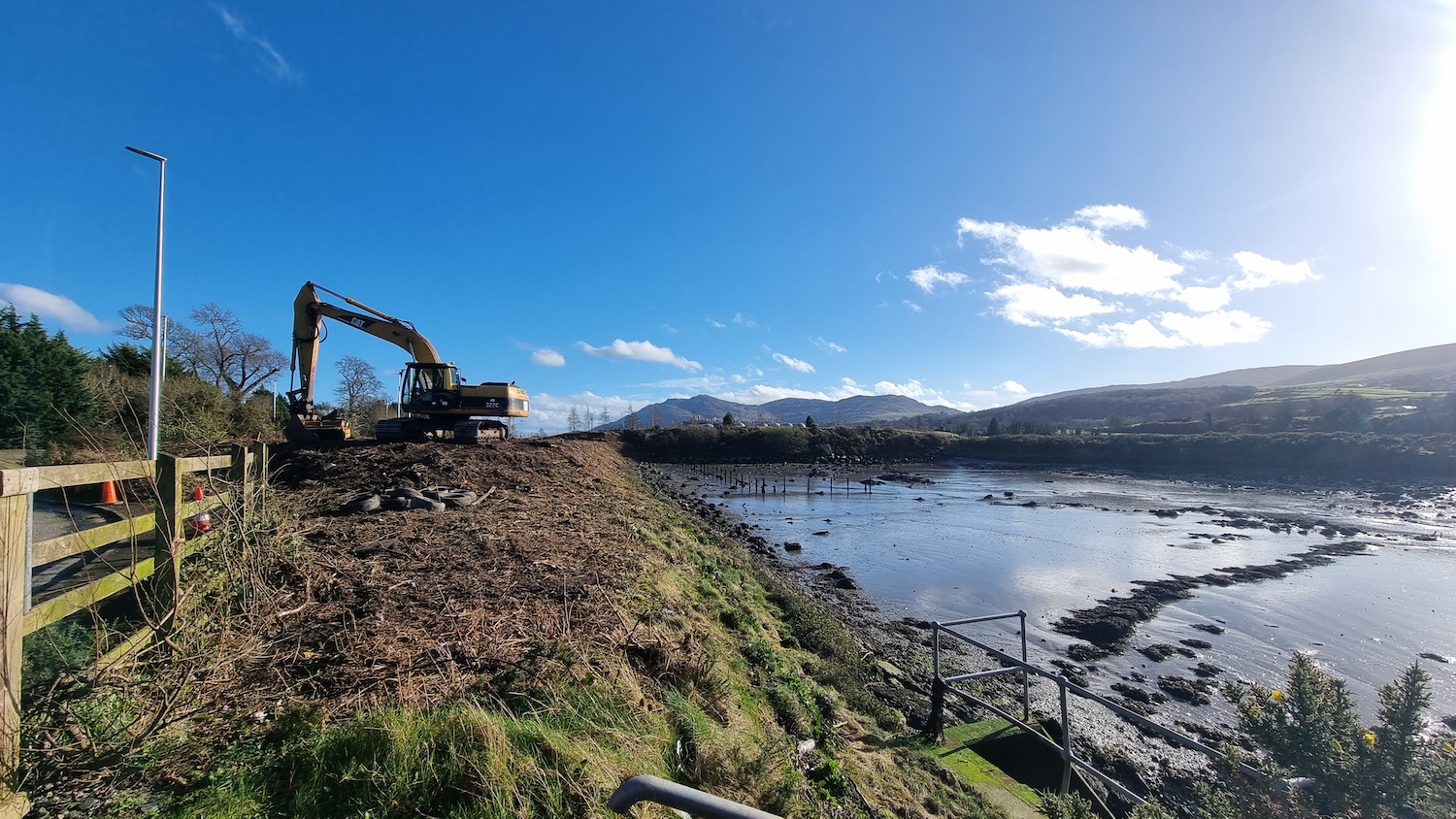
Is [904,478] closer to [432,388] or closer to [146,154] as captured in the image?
[432,388]

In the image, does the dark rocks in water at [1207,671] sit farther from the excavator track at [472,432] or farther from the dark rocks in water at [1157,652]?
the excavator track at [472,432]

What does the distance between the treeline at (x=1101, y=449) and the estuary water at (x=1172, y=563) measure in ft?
45.8

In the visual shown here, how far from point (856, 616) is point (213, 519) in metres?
12.9

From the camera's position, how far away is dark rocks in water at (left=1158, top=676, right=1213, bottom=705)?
417 inches

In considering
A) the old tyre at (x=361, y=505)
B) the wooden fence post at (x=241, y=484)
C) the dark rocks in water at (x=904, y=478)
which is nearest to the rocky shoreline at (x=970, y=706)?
the wooden fence post at (x=241, y=484)

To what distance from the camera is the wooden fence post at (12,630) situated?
8.67ft

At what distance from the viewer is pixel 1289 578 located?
19.4 m

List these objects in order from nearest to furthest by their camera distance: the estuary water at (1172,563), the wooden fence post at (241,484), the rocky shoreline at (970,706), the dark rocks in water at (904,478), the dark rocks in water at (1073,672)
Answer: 1. the wooden fence post at (241,484)
2. the rocky shoreline at (970,706)
3. the dark rocks in water at (1073,672)
4. the estuary water at (1172,563)
5. the dark rocks in water at (904,478)

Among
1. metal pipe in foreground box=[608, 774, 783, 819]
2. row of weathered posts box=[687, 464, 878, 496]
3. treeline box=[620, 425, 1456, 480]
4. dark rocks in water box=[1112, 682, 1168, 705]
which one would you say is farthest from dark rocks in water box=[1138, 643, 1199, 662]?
treeline box=[620, 425, 1456, 480]

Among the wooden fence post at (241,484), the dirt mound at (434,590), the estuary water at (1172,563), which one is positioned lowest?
the estuary water at (1172,563)

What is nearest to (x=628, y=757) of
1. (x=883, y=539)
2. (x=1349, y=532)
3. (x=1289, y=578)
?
(x=883, y=539)

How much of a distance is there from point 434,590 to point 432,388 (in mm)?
16284

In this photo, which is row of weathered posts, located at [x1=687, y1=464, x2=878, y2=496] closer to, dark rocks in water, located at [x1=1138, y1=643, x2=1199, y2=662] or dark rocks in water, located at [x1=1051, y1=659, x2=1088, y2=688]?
dark rocks in water, located at [x1=1138, y1=643, x2=1199, y2=662]

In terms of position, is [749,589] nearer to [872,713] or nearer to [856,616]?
[856,616]
